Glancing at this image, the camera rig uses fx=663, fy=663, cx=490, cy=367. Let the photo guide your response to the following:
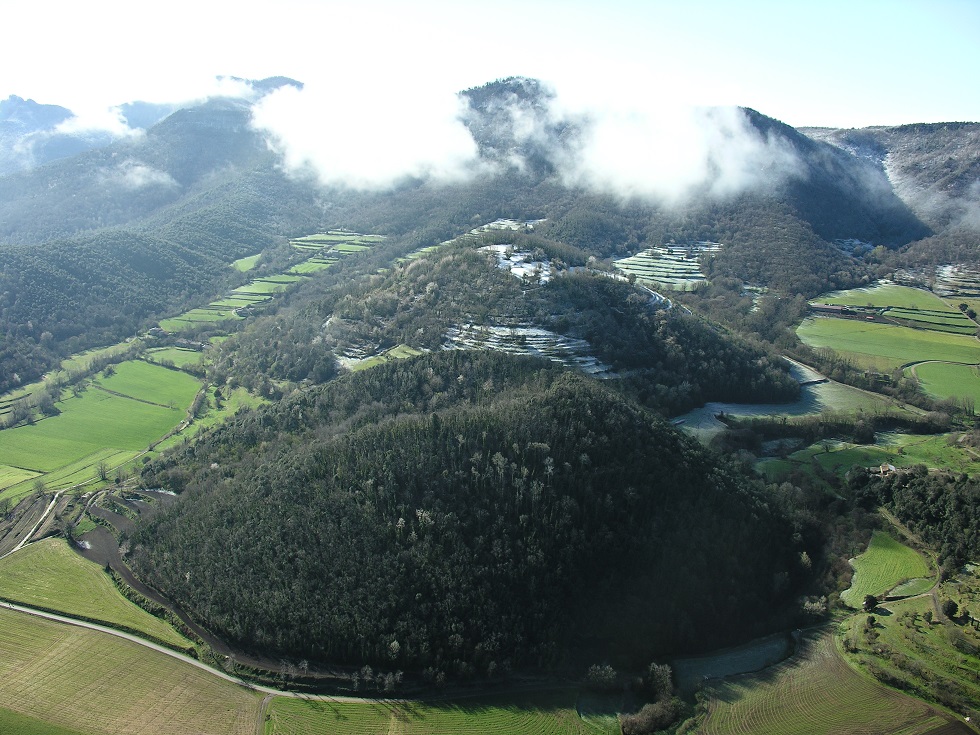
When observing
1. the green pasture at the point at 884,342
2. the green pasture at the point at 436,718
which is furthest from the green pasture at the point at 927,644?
the green pasture at the point at 884,342

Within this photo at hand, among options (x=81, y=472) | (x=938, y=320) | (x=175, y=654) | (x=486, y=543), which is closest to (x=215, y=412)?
(x=81, y=472)

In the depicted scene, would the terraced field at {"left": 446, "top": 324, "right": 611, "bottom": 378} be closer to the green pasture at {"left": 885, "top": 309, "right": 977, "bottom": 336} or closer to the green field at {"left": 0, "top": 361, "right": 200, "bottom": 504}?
the green field at {"left": 0, "top": 361, "right": 200, "bottom": 504}

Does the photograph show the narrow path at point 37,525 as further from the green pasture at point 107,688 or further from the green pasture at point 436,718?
the green pasture at point 436,718

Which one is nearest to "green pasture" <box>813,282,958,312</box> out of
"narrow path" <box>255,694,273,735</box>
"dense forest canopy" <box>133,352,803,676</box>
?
"dense forest canopy" <box>133,352,803,676</box>

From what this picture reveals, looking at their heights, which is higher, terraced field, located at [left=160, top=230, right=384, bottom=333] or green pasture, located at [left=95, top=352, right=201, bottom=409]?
terraced field, located at [left=160, top=230, right=384, bottom=333]

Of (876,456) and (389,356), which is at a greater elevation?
(389,356)

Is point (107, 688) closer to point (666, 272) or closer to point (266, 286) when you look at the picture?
point (266, 286)

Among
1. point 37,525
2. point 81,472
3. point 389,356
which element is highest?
point 389,356
